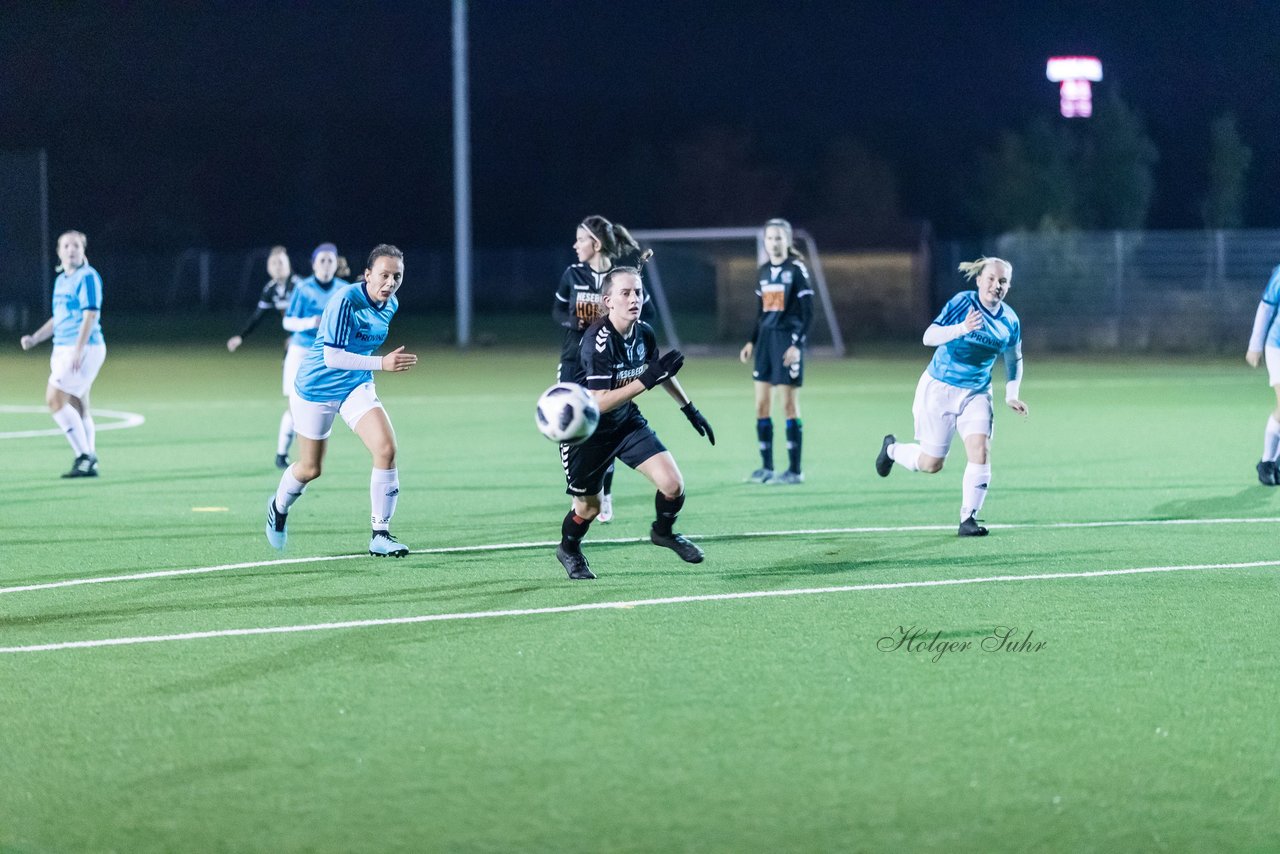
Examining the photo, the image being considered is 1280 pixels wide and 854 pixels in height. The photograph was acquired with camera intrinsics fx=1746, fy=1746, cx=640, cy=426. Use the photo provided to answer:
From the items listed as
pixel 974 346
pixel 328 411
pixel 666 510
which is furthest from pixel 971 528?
pixel 328 411

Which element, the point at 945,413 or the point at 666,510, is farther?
the point at 945,413

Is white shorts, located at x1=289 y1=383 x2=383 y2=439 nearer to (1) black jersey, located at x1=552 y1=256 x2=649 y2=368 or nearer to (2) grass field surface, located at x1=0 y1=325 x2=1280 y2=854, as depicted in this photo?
(2) grass field surface, located at x1=0 y1=325 x2=1280 y2=854

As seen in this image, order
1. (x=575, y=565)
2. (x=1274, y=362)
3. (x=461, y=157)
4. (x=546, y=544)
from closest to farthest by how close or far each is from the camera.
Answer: (x=575, y=565)
(x=546, y=544)
(x=1274, y=362)
(x=461, y=157)

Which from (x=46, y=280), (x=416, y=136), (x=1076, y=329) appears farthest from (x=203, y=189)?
(x=1076, y=329)

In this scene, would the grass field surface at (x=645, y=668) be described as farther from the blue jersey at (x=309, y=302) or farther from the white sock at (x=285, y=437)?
the blue jersey at (x=309, y=302)

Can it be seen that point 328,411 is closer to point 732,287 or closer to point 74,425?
point 74,425

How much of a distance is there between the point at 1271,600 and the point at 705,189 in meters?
66.6

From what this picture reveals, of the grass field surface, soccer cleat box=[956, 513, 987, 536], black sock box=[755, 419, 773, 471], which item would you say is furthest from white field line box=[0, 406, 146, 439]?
soccer cleat box=[956, 513, 987, 536]

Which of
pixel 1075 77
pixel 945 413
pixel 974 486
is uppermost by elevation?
pixel 1075 77

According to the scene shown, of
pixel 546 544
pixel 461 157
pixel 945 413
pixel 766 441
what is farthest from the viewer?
pixel 461 157

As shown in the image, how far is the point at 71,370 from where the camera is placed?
14.4 meters

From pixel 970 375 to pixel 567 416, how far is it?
3.52 meters

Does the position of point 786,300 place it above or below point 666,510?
above

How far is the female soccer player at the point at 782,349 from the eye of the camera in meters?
14.0
